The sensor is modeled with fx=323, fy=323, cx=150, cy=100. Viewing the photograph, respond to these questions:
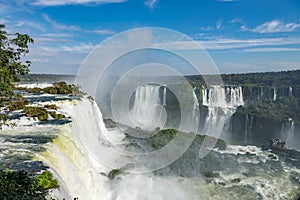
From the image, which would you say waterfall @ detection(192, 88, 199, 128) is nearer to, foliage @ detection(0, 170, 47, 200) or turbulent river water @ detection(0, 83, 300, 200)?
turbulent river water @ detection(0, 83, 300, 200)

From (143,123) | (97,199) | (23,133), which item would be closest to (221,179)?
(97,199)

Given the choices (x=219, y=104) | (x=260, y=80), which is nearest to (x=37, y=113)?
(x=219, y=104)

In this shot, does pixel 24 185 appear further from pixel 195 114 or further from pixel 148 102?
pixel 148 102

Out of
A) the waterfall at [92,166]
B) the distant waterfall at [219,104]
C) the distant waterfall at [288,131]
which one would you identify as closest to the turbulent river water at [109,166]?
the waterfall at [92,166]

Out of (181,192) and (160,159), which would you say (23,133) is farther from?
(160,159)

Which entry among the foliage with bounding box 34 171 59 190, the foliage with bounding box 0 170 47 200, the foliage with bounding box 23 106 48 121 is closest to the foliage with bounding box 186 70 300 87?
the foliage with bounding box 23 106 48 121

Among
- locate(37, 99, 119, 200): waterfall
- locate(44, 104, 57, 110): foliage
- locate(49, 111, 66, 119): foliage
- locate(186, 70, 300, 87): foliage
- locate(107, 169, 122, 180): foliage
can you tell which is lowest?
locate(107, 169, 122, 180): foliage
